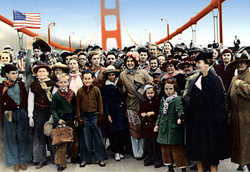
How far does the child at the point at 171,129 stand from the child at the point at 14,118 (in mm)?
2015

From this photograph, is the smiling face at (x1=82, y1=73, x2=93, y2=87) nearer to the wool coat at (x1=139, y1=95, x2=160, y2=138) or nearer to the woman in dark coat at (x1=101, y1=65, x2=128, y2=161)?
the woman in dark coat at (x1=101, y1=65, x2=128, y2=161)

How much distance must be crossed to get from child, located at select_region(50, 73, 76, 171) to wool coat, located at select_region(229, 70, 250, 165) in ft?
7.35

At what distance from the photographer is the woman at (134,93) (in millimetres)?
4176

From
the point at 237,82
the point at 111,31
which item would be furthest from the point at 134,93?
the point at 111,31

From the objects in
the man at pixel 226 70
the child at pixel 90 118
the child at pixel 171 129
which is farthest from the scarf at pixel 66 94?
the man at pixel 226 70

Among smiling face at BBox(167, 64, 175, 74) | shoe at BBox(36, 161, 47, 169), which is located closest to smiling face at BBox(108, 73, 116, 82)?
smiling face at BBox(167, 64, 175, 74)

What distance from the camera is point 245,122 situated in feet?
10.5

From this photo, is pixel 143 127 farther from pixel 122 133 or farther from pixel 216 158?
pixel 216 158

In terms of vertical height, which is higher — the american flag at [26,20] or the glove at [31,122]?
the american flag at [26,20]

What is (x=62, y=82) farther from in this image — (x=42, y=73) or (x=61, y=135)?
(x=61, y=135)

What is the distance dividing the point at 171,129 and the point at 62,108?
1.61 metres

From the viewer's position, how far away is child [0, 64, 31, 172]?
389 cm

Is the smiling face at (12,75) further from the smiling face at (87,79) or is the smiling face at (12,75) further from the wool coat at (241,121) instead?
the wool coat at (241,121)

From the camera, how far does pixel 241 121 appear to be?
10.6 ft
